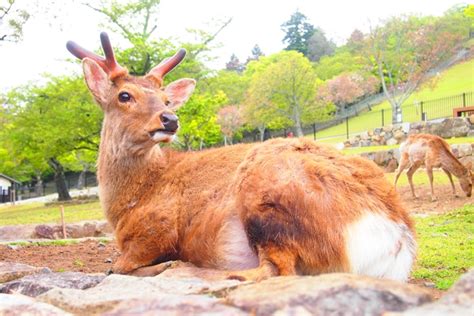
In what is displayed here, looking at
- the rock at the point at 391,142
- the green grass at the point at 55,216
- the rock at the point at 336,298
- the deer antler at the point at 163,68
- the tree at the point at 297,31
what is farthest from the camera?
the tree at the point at 297,31

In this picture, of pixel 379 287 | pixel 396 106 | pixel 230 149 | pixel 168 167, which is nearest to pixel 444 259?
pixel 230 149

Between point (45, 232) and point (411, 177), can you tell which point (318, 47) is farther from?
point (45, 232)

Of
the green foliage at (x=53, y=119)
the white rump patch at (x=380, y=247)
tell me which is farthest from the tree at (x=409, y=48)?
the white rump patch at (x=380, y=247)

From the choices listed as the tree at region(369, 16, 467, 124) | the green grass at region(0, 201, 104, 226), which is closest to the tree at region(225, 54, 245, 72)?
the tree at region(369, 16, 467, 124)

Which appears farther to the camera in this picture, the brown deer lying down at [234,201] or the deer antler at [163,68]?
the deer antler at [163,68]

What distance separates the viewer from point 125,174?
505 centimetres

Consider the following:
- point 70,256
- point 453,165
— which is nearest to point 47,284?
point 70,256

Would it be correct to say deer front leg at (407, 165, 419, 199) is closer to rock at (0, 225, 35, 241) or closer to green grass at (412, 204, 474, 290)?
green grass at (412, 204, 474, 290)

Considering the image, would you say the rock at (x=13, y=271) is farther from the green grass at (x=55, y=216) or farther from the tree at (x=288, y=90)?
the tree at (x=288, y=90)

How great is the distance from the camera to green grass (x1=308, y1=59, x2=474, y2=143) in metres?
46.6

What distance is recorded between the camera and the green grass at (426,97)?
46.6 m

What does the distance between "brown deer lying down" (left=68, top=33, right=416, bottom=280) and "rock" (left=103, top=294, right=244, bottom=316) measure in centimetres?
114

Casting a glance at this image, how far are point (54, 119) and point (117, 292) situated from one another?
86.0 ft

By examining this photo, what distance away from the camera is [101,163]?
17.5ft
